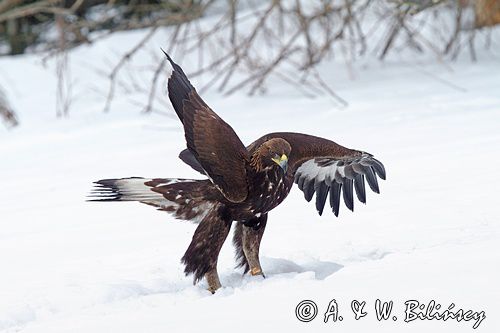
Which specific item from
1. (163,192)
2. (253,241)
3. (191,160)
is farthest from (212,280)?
(191,160)

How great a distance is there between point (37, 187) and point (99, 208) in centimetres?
114

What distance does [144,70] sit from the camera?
425 inches

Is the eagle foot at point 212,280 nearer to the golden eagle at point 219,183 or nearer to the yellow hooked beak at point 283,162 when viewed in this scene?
the golden eagle at point 219,183

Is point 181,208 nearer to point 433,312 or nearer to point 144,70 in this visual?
point 433,312

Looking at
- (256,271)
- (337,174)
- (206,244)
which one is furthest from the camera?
(337,174)

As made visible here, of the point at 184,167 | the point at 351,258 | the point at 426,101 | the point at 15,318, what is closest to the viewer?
the point at 15,318

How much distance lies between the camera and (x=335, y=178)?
4789 millimetres

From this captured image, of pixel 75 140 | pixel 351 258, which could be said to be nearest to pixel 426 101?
pixel 75 140

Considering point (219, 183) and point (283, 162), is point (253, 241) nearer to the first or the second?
point (219, 183)

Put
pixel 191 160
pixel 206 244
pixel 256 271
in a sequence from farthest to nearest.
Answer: pixel 191 160, pixel 256 271, pixel 206 244

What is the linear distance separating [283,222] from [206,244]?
1168mm

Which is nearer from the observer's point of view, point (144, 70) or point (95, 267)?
point (95, 267)

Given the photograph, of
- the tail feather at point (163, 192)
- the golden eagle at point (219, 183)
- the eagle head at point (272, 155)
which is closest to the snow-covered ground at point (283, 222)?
the golden eagle at point (219, 183)

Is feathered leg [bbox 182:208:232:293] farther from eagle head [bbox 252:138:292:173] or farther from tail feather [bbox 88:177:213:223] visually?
eagle head [bbox 252:138:292:173]
